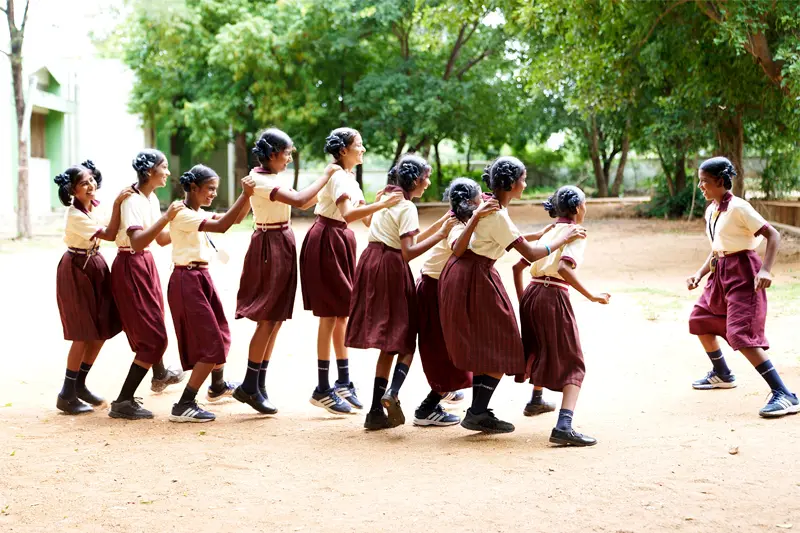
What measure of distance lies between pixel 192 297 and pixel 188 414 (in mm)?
680

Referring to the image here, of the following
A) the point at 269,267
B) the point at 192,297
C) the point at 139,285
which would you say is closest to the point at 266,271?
the point at 269,267

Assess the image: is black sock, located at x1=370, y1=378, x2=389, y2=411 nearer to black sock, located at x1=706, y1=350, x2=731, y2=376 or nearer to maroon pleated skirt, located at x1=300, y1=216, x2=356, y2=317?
maroon pleated skirt, located at x1=300, y1=216, x2=356, y2=317

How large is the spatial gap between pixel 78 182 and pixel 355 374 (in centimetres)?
251

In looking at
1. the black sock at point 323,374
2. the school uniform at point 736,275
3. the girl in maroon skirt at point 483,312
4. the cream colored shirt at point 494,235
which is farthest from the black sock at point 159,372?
the school uniform at point 736,275

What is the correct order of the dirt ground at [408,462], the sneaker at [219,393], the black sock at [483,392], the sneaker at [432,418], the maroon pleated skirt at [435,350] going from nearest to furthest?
the dirt ground at [408,462], the black sock at [483,392], the maroon pleated skirt at [435,350], the sneaker at [432,418], the sneaker at [219,393]

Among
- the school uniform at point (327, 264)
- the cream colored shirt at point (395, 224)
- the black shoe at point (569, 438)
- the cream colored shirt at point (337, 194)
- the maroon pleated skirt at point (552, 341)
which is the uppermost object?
the cream colored shirt at point (337, 194)

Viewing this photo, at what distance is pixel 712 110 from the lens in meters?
17.1

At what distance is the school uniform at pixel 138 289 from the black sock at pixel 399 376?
4.61 ft

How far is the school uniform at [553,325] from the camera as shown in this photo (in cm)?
467

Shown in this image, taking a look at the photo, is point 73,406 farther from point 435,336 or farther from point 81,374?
point 435,336

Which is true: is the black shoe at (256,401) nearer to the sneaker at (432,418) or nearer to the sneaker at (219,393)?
the sneaker at (219,393)

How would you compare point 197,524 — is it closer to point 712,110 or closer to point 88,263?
point 88,263

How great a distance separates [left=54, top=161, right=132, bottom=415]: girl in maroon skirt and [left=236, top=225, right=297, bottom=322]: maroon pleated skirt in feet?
2.72

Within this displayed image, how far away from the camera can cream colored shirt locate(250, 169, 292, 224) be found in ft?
16.8
